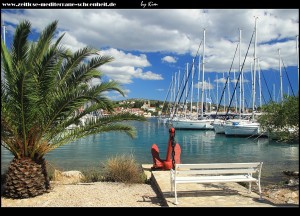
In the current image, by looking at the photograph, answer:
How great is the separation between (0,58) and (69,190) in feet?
12.4

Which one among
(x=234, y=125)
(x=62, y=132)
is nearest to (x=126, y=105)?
(x=62, y=132)

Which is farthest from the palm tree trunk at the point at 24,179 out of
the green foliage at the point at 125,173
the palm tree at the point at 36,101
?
the green foliage at the point at 125,173

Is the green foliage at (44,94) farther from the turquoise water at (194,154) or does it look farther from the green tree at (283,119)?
the green tree at (283,119)

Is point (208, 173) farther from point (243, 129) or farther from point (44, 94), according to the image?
point (243, 129)

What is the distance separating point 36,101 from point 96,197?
9.05 feet

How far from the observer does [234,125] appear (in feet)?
129

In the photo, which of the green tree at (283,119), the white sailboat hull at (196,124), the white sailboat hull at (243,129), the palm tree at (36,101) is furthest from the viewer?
the white sailboat hull at (196,124)

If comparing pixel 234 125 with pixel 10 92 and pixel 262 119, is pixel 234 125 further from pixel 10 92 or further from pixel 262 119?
pixel 10 92

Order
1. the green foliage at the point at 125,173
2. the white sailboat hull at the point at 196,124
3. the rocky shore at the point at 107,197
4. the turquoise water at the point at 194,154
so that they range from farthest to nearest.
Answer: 1. the white sailboat hull at the point at 196,124
2. the turquoise water at the point at 194,154
3. the green foliage at the point at 125,173
4. the rocky shore at the point at 107,197

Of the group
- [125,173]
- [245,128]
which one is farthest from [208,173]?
[245,128]

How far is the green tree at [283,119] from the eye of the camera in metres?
9.06

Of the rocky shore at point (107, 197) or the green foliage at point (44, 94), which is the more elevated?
the green foliage at point (44, 94)

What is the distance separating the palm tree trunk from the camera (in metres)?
7.65

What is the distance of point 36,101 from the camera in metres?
7.75
